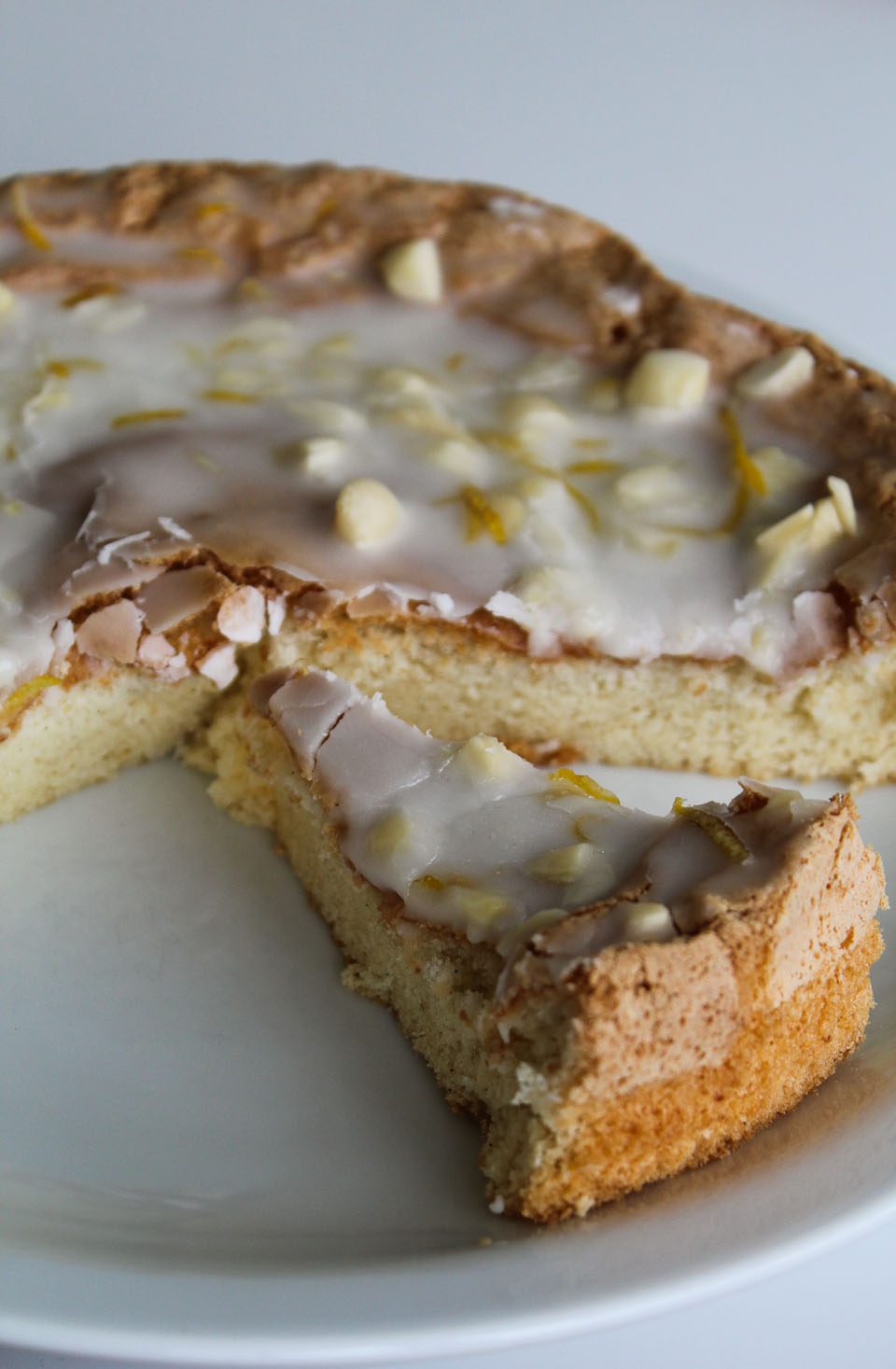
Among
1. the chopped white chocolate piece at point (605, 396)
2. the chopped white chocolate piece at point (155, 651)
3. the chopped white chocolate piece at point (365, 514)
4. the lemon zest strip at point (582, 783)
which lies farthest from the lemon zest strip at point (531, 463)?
the chopped white chocolate piece at point (155, 651)

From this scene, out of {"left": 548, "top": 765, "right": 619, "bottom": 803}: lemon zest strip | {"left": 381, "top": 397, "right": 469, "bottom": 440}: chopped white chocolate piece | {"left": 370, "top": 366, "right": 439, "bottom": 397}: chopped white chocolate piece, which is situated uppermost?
{"left": 370, "top": 366, "right": 439, "bottom": 397}: chopped white chocolate piece

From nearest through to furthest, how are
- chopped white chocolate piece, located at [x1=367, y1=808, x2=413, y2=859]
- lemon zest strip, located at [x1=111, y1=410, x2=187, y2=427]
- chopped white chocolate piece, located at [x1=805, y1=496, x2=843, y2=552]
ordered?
chopped white chocolate piece, located at [x1=367, y1=808, x2=413, y2=859] → chopped white chocolate piece, located at [x1=805, y1=496, x2=843, y2=552] → lemon zest strip, located at [x1=111, y1=410, x2=187, y2=427]

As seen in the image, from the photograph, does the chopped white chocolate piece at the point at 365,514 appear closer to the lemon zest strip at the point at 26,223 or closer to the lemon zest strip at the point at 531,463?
the lemon zest strip at the point at 531,463

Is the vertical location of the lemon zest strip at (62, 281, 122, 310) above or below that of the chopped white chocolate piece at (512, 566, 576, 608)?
above

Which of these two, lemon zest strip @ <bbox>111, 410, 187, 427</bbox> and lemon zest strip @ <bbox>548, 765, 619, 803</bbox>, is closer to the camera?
lemon zest strip @ <bbox>548, 765, 619, 803</bbox>

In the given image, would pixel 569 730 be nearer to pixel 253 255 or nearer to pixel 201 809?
pixel 201 809

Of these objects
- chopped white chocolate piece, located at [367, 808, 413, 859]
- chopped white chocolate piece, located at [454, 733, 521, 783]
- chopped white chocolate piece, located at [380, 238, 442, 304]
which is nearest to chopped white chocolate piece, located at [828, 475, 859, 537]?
chopped white chocolate piece, located at [454, 733, 521, 783]

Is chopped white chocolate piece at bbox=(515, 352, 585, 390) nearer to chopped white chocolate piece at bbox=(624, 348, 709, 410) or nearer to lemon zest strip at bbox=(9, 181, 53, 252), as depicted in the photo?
chopped white chocolate piece at bbox=(624, 348, 709, 410)
